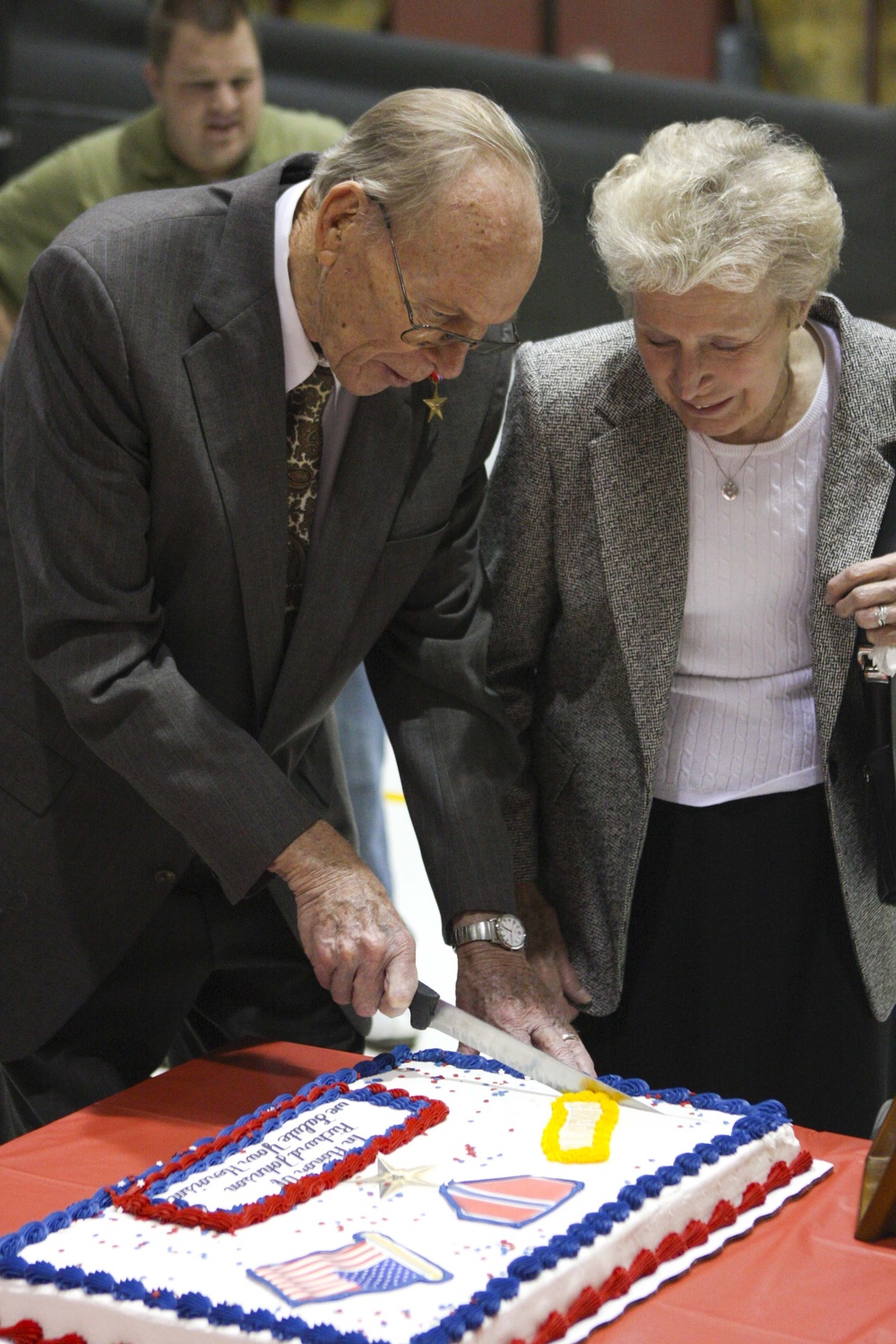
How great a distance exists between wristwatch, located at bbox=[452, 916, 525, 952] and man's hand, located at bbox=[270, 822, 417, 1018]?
20cm

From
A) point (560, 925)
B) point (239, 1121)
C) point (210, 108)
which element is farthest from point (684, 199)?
point (210, 108)

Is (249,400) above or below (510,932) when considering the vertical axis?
above

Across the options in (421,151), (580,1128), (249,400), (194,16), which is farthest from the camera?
(194,16)

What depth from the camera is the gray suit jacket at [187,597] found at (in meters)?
1.60

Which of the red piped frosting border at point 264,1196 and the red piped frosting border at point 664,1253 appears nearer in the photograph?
the red piped frosting border at point 664,1253

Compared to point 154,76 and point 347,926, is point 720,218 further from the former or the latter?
point 154,76

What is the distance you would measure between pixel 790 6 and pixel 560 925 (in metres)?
6.14

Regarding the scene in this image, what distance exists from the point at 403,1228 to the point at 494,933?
0.57m

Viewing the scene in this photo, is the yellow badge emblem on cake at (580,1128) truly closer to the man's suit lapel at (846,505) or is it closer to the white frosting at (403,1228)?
the white frosting at (403,1228)

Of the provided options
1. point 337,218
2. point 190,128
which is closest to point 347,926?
point 337,218

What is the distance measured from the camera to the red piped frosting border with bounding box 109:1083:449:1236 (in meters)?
1.26

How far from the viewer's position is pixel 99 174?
391 centimetres

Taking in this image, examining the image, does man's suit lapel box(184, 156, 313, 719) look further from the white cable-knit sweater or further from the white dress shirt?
the white cable-knit sweater

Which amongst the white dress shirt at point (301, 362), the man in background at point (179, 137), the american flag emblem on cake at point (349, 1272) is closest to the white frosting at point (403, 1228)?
the american flag emblem on cake at point (349, 1272)
